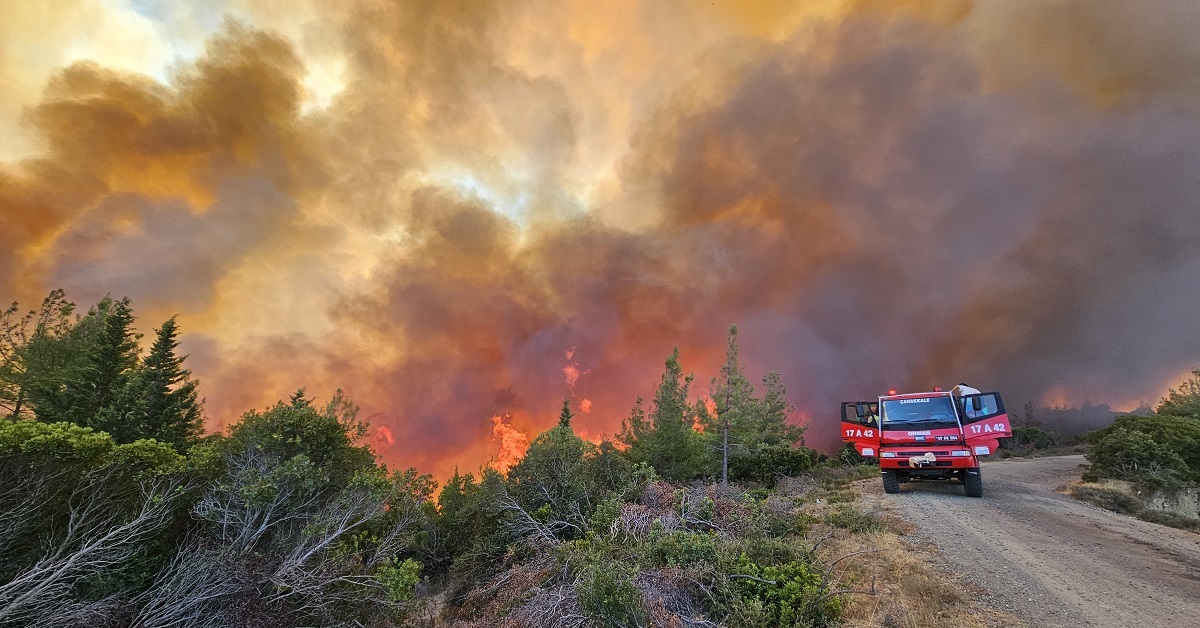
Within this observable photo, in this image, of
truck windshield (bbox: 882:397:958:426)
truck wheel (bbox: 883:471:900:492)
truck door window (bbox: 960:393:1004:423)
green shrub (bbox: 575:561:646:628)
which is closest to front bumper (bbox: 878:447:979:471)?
truck wheel (bbox: 883:471:900:492)

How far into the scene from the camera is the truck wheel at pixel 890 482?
15520mm

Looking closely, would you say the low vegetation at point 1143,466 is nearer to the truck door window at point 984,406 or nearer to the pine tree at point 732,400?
the truck door window at point 984,406

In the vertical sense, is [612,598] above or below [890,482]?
below

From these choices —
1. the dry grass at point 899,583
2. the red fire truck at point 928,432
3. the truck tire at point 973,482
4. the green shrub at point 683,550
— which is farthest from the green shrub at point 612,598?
the truck tire at point 973,482

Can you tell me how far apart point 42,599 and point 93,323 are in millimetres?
39179

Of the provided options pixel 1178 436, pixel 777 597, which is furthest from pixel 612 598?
pixel 1178 436

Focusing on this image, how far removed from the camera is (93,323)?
35.7 metres

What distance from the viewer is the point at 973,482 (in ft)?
47.4

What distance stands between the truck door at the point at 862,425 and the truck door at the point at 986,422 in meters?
2.55

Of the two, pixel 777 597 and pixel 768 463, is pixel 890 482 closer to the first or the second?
pixel 777 597

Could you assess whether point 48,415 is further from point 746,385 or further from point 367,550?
point 746,385

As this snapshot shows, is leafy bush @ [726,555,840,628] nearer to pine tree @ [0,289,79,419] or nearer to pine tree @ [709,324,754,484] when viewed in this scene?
pine tree @ [709,324,754,484]

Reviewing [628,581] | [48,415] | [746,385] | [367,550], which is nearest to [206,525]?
[367,550]

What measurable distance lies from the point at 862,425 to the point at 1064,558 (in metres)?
7.06
